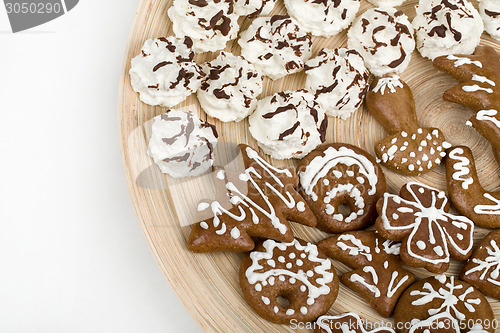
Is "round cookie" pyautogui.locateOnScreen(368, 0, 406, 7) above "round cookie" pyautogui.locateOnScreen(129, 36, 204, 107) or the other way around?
above

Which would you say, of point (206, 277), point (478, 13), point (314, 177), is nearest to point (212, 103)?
point (314, 177)

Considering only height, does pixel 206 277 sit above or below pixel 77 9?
below

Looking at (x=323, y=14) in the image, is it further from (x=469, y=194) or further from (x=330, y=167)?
(x=469, y=194)

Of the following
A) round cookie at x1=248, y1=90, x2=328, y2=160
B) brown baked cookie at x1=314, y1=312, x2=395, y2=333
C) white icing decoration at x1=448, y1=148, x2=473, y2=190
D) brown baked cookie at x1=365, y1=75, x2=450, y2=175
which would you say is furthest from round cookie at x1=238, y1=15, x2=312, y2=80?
brown baked cookie at x1=314, y1=312, x2=395, y2=333

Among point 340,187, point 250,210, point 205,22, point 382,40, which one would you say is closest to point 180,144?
point 250,210

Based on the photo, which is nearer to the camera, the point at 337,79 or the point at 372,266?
the point at 372,266

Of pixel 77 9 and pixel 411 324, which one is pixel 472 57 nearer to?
pixel 411 324

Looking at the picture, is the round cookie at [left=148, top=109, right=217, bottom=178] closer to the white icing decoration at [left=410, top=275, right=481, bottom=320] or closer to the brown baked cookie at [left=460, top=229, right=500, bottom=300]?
the white icing decoration at [left=410, top=275, right=481, bottom=320]
